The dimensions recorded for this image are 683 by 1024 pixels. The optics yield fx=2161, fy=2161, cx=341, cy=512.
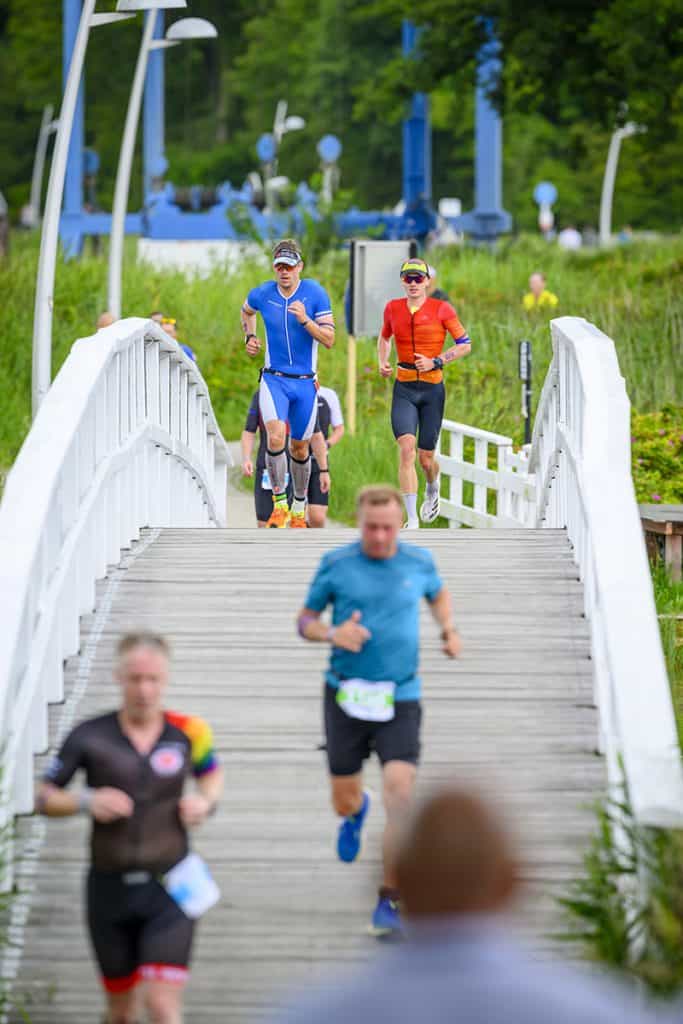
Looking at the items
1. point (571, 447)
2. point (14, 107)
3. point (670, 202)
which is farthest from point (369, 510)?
point (14, 107)

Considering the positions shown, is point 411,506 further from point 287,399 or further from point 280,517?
point 287,399

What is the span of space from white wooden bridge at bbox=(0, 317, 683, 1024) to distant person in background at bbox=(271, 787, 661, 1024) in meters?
2.67

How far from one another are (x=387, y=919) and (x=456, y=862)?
3.43 meters

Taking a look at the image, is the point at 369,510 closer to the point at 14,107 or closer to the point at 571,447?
the point at 571,447

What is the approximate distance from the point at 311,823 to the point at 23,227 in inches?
2728

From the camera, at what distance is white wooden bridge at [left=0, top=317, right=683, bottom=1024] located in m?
6.99

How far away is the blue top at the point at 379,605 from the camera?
690cm

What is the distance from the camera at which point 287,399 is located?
13297 mm

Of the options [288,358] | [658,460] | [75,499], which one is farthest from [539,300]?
[75,499]

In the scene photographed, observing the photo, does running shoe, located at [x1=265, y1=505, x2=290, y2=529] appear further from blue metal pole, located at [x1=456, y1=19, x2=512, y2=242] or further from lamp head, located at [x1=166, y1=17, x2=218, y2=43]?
blue metal pole, located at [x1=456, y1=19, x2=512, y2=242]

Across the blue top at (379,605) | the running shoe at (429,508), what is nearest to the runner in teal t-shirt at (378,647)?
the blue top at (379,605)

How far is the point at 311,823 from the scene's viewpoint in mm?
7781

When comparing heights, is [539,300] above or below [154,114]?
below

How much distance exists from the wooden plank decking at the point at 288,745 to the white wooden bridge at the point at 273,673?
11mm
